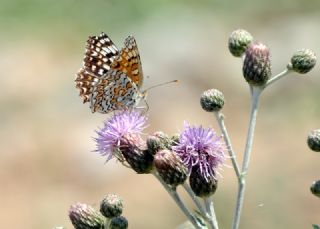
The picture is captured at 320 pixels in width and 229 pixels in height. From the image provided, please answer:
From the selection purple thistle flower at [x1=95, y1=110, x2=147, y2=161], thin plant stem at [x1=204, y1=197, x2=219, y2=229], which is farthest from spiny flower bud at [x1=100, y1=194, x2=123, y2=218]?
thin plant stem at [x1=204, y1=197, x2=219, y2=229]

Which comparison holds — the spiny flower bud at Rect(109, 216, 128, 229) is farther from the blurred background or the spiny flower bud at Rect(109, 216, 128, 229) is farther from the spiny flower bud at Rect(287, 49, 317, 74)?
the blurred background

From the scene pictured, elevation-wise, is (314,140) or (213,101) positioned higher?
(213,101)

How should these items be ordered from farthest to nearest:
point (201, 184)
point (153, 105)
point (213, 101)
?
point (153, 105), point (213, 101), point (201, 184)

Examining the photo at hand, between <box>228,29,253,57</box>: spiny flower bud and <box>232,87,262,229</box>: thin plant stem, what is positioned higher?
<box>228,29,253,57</box>: spiny flower bud

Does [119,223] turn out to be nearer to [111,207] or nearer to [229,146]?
[111,207]

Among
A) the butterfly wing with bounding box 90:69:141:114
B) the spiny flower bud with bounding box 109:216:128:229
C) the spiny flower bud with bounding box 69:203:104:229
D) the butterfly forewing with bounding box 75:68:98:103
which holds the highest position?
the butterfly forewing with bounding box 75:68:98:103

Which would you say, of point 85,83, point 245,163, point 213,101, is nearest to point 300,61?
point 213,101

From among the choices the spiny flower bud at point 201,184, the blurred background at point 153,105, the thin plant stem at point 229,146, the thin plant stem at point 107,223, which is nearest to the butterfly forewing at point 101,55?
the thin plant stem at point 229,146
